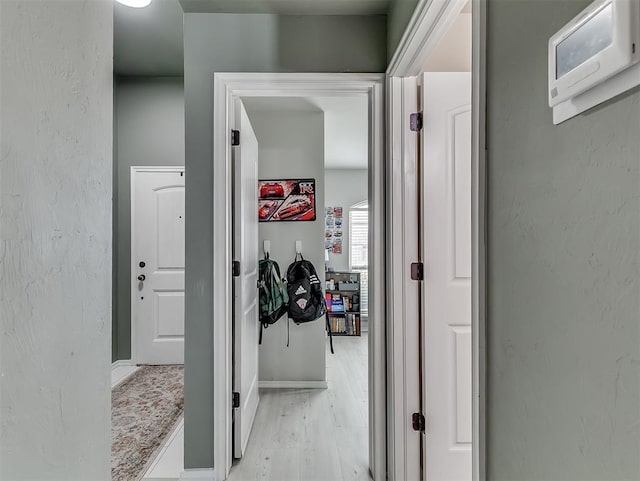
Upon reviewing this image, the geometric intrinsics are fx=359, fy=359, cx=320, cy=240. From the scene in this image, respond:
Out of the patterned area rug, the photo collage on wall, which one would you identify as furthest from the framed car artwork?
the photo collage on wall

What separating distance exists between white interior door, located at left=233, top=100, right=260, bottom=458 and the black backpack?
755 millimetres

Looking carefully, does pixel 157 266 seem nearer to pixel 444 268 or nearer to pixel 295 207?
pixel 295 207

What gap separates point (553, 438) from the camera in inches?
25.2

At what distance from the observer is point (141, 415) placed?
2.63 m

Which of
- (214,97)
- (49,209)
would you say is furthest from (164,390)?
(49,209)

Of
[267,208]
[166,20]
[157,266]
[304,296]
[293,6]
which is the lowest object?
[304,296]

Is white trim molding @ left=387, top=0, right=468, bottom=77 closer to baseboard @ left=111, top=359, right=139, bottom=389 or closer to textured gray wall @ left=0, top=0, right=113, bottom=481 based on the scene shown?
textured gray wall @ left=0, top=0, right=113, bottom=481

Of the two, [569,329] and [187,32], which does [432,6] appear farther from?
[187,32]

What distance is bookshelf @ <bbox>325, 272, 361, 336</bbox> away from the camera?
17.3 ft

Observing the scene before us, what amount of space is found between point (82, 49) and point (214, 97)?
1.26 meters

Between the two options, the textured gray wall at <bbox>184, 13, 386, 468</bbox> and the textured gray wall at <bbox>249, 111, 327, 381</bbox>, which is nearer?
the textured gray wall at <bbox>184, 13, 386, 468</bbox>

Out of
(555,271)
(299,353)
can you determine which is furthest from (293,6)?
(299,353)

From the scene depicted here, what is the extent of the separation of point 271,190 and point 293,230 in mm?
422

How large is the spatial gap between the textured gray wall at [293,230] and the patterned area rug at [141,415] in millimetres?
828
